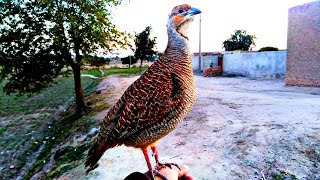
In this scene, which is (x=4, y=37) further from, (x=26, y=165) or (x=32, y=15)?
(x=26, y=165)

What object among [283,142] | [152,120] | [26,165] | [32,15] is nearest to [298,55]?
[283,142]

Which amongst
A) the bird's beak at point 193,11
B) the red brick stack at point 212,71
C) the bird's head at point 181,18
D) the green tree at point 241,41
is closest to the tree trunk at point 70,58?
the bird's head at point 181,18

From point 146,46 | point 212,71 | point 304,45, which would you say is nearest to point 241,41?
point 146,46

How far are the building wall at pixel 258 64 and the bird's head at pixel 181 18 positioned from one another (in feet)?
87.3

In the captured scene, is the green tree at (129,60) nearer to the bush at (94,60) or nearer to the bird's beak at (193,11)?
the bush at (94,60)

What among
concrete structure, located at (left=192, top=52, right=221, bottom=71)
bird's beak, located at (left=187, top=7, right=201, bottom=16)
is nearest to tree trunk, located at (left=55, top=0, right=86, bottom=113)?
bird's beak, located at (left=187, top=7, right=201, bottom=16)

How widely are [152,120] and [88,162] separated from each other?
0.66 metres

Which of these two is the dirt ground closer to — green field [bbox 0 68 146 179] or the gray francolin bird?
green field [bbox 0 68 146 179]

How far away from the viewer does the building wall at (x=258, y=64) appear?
27312 millimetres

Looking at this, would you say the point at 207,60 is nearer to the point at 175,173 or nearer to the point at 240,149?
the point at 240,149

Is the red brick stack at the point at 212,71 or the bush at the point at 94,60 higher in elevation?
the bush at the point at 94,60

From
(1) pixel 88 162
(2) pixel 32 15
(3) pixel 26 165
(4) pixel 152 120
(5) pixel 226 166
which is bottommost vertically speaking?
(3) pixel 26 165

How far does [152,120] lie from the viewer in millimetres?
2619

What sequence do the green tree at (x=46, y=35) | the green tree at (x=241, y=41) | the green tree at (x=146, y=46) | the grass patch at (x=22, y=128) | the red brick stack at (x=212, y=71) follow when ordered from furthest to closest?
the green tree at (x=241, y=41) → the green tree at (x=146, y=46) → the red brick stack at (x=212, y=71) → the green tree at (x=46, y=35) → the grass patch at (x=22, y=128)
